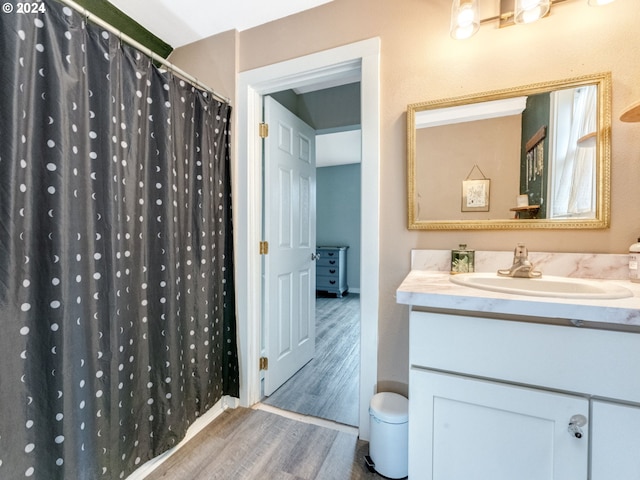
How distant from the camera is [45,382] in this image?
95 centimetres

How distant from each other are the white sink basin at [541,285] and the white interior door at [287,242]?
1.21 meters

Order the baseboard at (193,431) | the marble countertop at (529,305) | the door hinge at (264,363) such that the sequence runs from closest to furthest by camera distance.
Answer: the marble countertop at (529,305), the baseboard at (193,431), the door hinge at (264,363)

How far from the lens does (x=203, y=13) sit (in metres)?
1.61

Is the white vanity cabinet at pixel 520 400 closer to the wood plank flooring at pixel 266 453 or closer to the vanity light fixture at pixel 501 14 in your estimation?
the wood plank flooring at pixel 266 453

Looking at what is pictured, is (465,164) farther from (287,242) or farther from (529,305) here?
(287,242)

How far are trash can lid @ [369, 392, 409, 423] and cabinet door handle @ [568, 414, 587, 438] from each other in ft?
2.13

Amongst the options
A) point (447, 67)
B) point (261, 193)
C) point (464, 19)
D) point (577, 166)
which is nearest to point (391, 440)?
point (577, 166)

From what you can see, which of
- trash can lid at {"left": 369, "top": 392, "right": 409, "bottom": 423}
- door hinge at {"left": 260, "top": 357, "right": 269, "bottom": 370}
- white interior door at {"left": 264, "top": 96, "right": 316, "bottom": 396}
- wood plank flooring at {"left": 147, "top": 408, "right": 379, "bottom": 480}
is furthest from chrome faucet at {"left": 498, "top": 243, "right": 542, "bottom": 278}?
door hinge at {"left": 260, "top": 357, "right": 269, "bottom": 370}

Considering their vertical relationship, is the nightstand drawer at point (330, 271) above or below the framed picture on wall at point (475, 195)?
below

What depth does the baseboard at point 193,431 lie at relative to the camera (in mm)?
1286

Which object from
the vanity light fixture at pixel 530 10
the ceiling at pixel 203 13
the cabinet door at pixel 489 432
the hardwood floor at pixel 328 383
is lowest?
the hardwood floor at pixel 328 383

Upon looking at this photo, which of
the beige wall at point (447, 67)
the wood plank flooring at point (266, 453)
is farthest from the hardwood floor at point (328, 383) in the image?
the beige wall at point (447, 67)

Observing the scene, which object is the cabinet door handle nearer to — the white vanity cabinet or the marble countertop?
the white vanity cabinet

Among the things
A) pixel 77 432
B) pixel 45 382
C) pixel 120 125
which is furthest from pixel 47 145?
pixel 77 432
